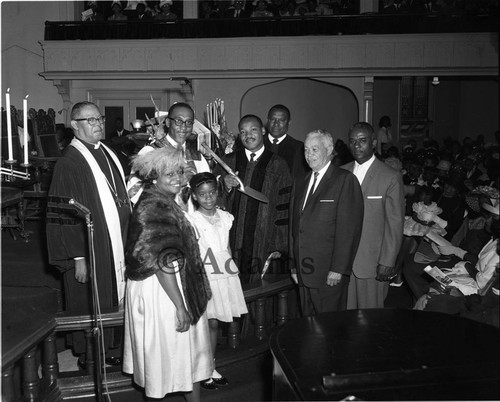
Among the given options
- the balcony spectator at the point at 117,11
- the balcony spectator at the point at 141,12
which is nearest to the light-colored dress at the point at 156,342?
the balcony spectator at the point at 141,12

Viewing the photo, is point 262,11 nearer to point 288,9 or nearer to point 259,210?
point 288,9

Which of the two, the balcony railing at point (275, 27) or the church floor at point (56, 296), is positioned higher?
the balcony railing at point (275, 27)

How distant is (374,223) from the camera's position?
4113 mm

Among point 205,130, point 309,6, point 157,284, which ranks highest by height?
point 309,6

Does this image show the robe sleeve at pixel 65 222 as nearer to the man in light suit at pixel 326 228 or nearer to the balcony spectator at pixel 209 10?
the man in light suit at pixel 326 228

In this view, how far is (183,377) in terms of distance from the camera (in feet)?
10.2

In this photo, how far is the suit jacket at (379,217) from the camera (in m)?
4.03

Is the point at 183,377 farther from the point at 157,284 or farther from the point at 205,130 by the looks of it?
the point at 205,130

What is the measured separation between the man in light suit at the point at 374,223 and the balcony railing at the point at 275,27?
9.26m

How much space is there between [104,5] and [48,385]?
13.1 metres

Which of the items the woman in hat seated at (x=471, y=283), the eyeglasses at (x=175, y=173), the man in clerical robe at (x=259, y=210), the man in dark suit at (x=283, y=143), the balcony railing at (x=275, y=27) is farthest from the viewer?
the balcony railing at (x=275, y=27)

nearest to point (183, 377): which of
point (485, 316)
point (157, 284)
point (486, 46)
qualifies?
point (157, 284)

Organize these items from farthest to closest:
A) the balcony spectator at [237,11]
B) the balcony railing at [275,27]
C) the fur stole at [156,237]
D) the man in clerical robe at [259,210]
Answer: the balcony spectator at [237,11]
the balcony railing at [275,27]
the man in clerical robe at [259,210]
the fur stole at [156,237]

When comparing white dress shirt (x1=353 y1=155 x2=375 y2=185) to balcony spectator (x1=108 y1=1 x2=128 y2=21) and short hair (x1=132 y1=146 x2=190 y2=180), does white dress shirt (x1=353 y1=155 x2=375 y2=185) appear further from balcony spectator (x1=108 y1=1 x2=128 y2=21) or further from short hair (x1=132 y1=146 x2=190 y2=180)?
balcony spectator (x1=108 y1=1 x2=128 y2=21)
